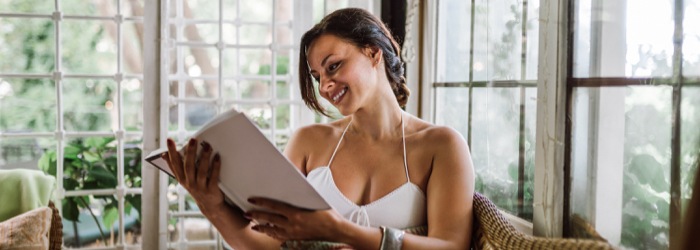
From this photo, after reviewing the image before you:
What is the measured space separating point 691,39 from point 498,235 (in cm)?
59

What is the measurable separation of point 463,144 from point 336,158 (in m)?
0.35

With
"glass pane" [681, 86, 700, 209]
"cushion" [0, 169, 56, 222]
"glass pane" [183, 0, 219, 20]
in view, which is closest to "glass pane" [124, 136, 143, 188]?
"cushion" [0, 169, 56, 222]

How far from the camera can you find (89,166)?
2785mm

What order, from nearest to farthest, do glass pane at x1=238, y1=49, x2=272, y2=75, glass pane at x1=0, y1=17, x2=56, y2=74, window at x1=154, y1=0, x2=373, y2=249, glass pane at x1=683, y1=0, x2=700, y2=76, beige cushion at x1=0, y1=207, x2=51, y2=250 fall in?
glass pane at x1=683, y1=0, x2=700, y2=76 → beige cushion at x1=0, y1=207, x2=51, y2=250 → window at x1=154, y1=0, x2=373, y2=249 → glass pane at x1=0, y1=17, x2=56, y2=74 → glass pane at x1=238, y1=49, x2=272, y2=75

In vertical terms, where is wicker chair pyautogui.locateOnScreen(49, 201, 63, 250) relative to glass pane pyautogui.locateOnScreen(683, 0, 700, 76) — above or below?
below

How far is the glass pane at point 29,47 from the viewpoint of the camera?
4293mm

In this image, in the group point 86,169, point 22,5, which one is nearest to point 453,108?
point 86,169

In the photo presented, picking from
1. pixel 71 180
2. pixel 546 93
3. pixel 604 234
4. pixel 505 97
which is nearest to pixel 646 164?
pixel 604 234

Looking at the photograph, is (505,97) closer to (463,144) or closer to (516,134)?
(516,134)

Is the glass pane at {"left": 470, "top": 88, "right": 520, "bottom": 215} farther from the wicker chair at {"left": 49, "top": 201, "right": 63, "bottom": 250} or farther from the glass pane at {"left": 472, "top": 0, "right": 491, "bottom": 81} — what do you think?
the wicker chair at {"left": 49, "top": 201, "right": 63, "bottom": 250}

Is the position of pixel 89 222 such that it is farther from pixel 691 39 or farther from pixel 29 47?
pixel 691 39

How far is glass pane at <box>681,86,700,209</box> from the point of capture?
3.73ft

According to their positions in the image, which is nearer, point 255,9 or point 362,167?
point 362,167

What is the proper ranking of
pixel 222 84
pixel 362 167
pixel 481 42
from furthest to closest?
pixel 222 84, pixel 481 42, pixel 362 167
